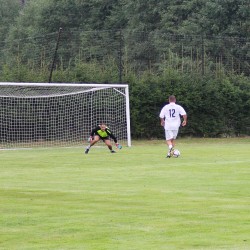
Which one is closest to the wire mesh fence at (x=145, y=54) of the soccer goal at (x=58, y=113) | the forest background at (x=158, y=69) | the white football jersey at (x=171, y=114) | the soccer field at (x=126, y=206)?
the forest background at (x=158, y=69)

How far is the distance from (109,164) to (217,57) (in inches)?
949

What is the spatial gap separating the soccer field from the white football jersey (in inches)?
183

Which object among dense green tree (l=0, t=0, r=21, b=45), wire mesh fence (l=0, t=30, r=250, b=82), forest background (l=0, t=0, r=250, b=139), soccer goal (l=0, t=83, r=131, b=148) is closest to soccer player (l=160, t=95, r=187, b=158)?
soccer goal (l=0, t=83, r=131, b=148)

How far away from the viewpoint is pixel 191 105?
44.2 meters

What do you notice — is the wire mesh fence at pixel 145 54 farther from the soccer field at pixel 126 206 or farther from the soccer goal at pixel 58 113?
the soccer field at pixel 126 206

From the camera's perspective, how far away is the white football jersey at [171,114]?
1156 inches

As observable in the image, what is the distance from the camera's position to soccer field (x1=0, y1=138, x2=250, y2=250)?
1064 cm

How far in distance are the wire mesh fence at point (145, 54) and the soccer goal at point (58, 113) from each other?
12.9ft

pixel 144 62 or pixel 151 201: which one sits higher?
pixel 144 62

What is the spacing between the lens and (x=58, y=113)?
39.4 m

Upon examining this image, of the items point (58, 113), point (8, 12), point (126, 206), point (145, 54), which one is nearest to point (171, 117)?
point (58, 113)

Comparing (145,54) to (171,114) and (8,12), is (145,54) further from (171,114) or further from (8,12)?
(8,12)

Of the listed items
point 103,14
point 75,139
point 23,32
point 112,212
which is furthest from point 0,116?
point 23,32

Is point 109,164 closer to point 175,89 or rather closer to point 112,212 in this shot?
point 112,212
